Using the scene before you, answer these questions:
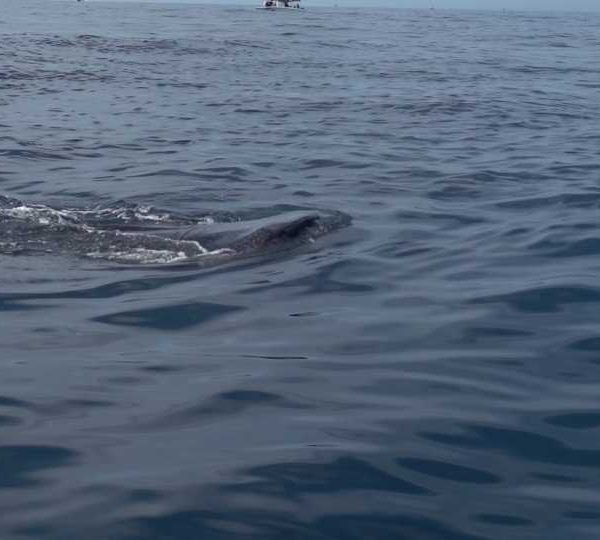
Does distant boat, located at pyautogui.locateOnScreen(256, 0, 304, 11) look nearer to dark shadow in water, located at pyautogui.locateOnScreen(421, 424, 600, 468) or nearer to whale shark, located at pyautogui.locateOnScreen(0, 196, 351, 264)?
whale shark, located at pyautogui.locateOnScreen(0, 196, 351, 264)

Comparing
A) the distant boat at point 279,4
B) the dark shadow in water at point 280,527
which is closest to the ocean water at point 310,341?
the dark shadow in water at point 280,527

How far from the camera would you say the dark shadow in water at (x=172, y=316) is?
8.21 meters

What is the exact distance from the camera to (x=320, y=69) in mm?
28875

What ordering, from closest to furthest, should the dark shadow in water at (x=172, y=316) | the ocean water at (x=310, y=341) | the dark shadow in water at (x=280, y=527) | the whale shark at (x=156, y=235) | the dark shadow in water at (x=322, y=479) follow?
the dark shadow in water at (x=280, y=527)
the ocean water at (x=310, y=341)
the dark shadow in water at (x=322, y=479)
the dark shadow in water at (x=172, y=316)
the whale shark at (x=156, y=235)

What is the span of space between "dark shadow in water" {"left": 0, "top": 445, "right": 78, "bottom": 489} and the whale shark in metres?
4.19

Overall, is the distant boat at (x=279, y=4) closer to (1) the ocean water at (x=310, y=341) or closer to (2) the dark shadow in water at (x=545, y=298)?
(1) the ocean water at (x=310, y=341)

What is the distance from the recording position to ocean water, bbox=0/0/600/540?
535cm

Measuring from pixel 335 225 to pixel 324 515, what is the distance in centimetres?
640

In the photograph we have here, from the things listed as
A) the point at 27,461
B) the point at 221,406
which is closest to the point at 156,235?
the point at 221,406

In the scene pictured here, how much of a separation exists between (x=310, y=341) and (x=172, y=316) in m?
1.15

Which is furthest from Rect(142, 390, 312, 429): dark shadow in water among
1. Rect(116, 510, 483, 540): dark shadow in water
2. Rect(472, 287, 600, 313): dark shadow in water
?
Rect(472, 287, 600, 313): dark shadow in water

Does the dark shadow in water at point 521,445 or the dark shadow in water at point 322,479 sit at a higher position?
the dark shadow in water at point 521,445

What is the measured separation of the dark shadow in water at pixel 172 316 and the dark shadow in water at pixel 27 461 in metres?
2.35

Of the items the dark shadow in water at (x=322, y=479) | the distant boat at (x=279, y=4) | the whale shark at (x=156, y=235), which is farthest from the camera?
the distant boat at (x=279, y=4)
